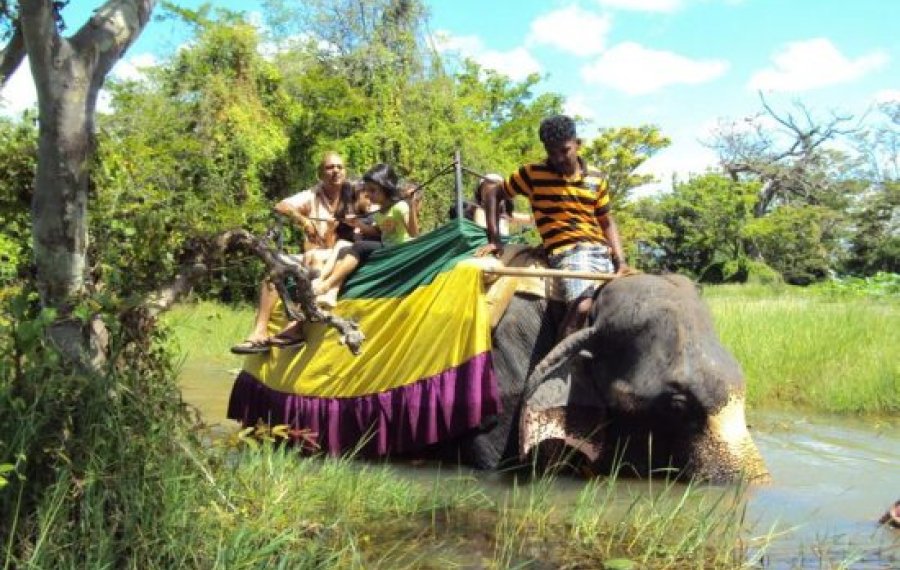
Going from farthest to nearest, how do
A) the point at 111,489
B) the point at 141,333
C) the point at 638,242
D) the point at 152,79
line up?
the point at 638,242, the point at 152,79, the point at 141,333, the point at 111,489

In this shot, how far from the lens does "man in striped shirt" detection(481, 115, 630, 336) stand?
6441 millimetres

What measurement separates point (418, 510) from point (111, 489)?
1787 millimetres

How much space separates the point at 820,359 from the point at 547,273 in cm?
458

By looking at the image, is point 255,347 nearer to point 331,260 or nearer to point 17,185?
point 331,260

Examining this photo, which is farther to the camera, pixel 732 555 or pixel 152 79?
pixel 152 79

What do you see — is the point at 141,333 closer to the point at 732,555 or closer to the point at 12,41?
the point at 12,41

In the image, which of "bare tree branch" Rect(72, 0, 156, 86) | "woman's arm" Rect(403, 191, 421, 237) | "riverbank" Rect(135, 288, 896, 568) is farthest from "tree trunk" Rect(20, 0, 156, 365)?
"woman's arm" Rect(403, 191, 421, 237)

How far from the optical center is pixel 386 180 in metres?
7.59

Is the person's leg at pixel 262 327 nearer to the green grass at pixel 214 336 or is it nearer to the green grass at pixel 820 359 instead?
the green grass at pixel 214 336

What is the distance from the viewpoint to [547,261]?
6801 mm

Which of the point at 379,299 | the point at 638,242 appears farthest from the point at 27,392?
the point at 638,242

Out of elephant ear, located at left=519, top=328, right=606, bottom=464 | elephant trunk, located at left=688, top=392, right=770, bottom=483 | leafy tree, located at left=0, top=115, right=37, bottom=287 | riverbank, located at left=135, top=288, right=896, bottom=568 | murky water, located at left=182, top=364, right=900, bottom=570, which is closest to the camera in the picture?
riverbank, located at left=135, top=288, right=896, bottom=568

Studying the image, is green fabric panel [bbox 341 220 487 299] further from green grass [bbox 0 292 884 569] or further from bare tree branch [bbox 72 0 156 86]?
bare tree branch [bbox 72 0 156 86]

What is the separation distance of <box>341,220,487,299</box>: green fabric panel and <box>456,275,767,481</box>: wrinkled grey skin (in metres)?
0.88
